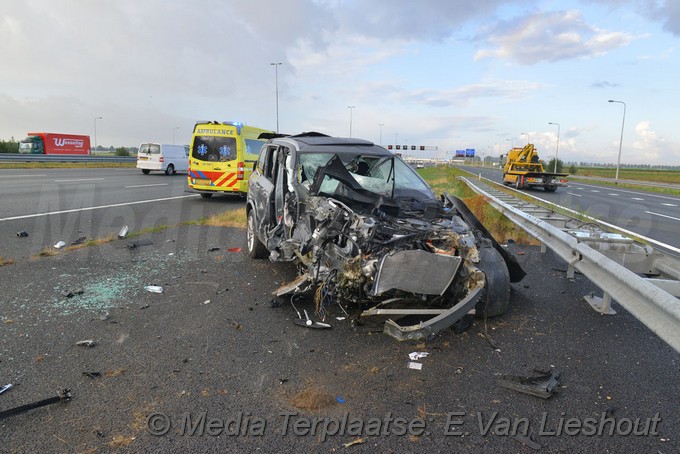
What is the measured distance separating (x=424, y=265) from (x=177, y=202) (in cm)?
1169

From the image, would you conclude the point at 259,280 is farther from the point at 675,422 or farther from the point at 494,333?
the point at 675,422

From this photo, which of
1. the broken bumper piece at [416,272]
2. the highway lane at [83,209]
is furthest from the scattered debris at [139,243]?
the broken bumper piece at [416,272]

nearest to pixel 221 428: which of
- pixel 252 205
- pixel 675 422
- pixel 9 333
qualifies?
pixel 9 333

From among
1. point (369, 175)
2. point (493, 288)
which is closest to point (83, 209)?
point (369, 175)

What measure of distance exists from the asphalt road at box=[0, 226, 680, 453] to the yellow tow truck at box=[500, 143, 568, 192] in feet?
71.3

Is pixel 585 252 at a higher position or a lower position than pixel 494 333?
higher

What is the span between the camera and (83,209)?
1107 cm

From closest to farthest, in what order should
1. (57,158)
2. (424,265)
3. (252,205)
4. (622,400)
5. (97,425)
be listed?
(97,425) < (622,400) < (424,265) < (252,205) < (57,158)

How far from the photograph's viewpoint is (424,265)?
A: 3789mm

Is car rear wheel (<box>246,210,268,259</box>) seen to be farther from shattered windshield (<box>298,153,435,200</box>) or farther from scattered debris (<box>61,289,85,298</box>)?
scattered debris (<box>61,289,85,298</box>)

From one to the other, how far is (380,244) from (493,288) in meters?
1.30

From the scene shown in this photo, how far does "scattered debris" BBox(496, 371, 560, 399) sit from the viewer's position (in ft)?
10.2

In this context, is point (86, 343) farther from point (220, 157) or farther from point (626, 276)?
point (220, 157)

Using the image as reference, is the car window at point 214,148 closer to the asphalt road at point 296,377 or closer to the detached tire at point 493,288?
the asphalt road at point 296,377
